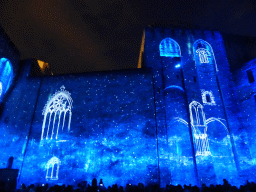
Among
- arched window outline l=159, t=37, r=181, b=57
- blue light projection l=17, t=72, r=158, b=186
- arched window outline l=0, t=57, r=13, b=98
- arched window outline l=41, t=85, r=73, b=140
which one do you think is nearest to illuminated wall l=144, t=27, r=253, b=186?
arched window outline l=159, t=37, r=181, b=57

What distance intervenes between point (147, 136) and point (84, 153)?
203 inches

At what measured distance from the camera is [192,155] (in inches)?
562

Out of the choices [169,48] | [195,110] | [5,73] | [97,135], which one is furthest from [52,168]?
[169,48]

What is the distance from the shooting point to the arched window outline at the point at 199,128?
47.4 feet

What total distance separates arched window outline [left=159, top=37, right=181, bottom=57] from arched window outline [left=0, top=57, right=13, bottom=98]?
1462 centimetres

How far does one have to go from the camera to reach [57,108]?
1662 centimetres

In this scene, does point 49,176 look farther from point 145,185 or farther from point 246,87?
point 246,87

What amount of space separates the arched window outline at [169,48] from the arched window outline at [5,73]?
14.6m

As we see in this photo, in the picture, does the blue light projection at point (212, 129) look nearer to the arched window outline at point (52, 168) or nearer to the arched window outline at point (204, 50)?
the arched window outline at point (204, 50)

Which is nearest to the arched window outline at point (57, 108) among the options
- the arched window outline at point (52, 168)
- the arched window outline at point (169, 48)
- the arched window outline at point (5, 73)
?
the arched window outline at point (52, 168)

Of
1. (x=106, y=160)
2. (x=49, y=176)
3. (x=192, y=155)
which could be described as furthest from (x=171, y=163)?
(x=49, y=176)

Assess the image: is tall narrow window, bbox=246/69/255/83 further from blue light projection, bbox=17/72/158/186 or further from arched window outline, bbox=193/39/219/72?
blue light projection, bbox=17/72/158/186

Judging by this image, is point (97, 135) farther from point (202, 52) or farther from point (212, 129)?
point (202, 52)

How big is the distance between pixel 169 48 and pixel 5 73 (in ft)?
52.2
